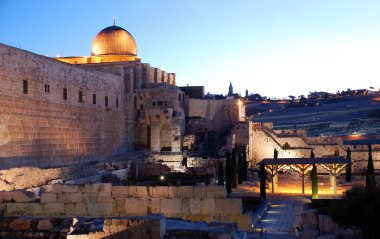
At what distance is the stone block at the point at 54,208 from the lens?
1208 cm

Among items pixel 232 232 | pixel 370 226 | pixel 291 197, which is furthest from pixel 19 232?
pixel 291 197

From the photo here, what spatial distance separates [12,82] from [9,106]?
1.12 meters

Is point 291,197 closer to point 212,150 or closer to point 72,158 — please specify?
point 72,158

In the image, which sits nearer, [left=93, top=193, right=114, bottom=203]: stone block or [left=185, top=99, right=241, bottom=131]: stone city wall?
[left=93, top=193, right=114, bottom=203]: stone block

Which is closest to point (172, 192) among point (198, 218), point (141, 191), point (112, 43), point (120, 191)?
point (141, 191)

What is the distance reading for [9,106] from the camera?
66.0 ft

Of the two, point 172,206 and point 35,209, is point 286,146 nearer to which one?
point 172,206

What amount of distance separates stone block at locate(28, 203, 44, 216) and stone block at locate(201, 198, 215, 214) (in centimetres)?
417

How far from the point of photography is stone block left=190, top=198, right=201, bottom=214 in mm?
11633

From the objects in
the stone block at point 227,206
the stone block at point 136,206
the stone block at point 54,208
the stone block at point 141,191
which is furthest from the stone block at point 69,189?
the stone block at point 227,206

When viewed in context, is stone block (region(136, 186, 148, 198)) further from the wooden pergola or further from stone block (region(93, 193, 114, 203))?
the wooden pergola

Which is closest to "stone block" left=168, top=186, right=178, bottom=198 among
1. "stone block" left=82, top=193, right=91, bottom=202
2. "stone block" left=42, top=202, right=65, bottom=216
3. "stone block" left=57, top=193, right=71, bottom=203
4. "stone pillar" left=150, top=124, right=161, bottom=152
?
"stone block" left=82, top=193, right=91, bottom=202

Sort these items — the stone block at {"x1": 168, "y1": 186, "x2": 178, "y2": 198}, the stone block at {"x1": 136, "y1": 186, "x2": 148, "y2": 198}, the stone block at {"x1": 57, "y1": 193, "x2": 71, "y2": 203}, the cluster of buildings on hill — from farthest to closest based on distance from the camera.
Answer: the cluster of buildings on hill
the stone block at {"x1": 57, "y1": 193, "x2": 71, "y2": 203}
the stone block at {"x1": 136, "y1": 186, "x2": 148, "y2": 198}
the stone block at {"x1": 168, "y1": 186, "x2": 178, "y2": 198}

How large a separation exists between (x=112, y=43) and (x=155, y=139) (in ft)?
30.4
